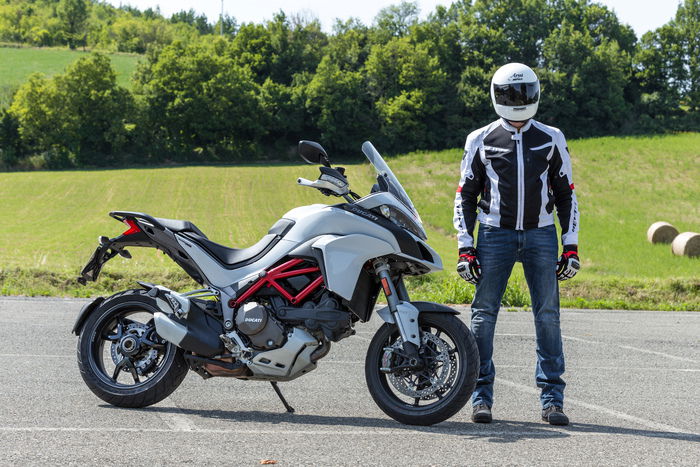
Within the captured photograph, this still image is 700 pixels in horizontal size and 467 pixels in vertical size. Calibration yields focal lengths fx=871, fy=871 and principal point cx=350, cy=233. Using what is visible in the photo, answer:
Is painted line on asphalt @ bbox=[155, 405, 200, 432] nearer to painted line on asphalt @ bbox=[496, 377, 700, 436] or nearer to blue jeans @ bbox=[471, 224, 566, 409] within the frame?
blue jeans @ bbox=[471, 224, 566, 409]

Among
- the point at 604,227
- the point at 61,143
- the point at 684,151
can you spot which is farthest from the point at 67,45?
the point at 604,227

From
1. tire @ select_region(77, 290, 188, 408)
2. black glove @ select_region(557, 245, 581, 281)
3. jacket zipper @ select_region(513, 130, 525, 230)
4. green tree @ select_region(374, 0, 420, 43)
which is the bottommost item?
tire @ select_region(77, 290, 188, 408)

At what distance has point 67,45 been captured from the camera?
434ft

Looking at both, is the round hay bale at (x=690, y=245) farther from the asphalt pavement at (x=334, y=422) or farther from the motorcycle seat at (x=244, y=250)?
the motorcycle seat at (x=244, y=250)

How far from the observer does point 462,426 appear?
5.46 meters

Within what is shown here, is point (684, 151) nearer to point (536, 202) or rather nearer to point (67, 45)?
point (536, 202)

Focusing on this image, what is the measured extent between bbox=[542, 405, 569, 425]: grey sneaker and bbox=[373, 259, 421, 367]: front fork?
3.09 ft

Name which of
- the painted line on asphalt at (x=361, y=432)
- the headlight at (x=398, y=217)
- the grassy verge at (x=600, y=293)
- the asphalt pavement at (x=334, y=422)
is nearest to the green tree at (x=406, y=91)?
the grassy verge at (x=600, y=293)

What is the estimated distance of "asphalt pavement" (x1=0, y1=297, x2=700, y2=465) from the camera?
181 inches

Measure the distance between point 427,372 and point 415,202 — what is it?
134ft

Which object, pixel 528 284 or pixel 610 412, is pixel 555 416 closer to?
pixel 610 412

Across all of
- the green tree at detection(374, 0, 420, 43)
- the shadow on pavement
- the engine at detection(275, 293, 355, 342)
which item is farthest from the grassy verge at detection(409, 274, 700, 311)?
the green tree at detection(374, 0, 420, 43)

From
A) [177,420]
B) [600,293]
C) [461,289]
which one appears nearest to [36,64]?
[600,293]

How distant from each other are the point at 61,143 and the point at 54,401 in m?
76.8
